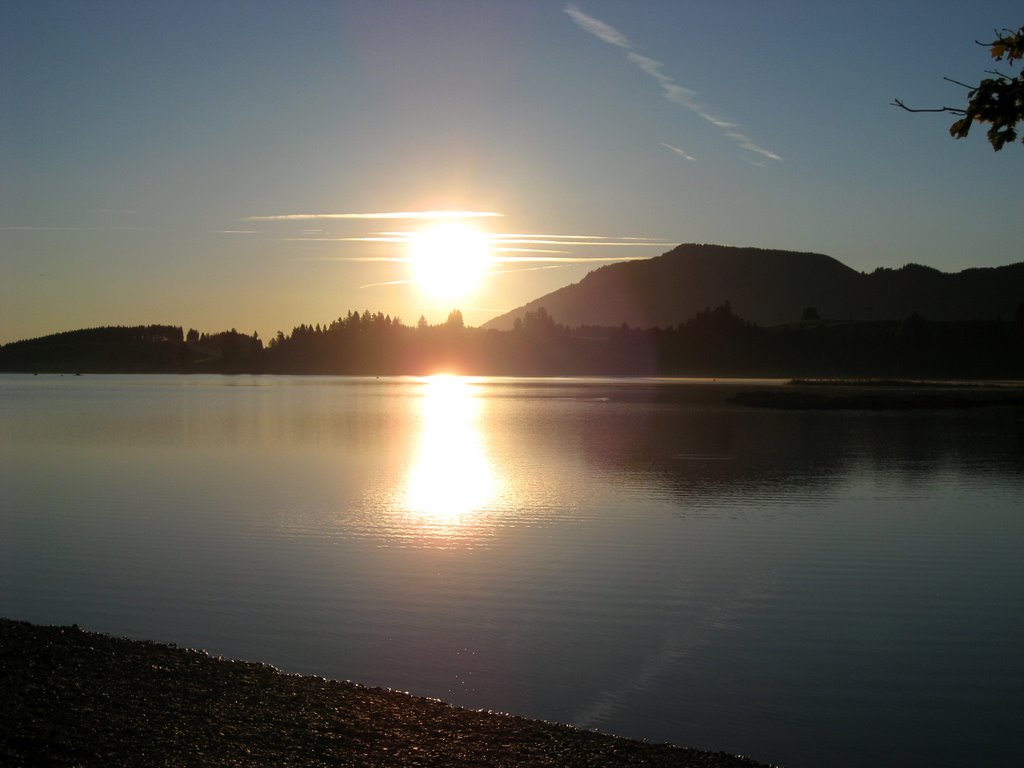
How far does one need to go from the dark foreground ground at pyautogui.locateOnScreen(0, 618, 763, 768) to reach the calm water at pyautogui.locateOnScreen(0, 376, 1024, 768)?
1338 millimetres

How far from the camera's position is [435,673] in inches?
519

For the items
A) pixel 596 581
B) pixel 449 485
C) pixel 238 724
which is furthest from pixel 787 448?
pixel 238 724

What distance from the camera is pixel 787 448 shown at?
49.6 m

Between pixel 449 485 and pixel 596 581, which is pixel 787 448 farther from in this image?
pixel 596 581

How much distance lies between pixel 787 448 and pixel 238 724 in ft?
142

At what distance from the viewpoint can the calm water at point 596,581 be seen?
12.3 meters

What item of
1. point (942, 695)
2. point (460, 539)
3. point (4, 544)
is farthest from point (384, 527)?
point (942, 695)

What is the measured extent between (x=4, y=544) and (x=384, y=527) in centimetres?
890

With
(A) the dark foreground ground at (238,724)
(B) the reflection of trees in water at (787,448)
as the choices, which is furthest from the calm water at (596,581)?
(A) the dark foreground ground at (238,724)

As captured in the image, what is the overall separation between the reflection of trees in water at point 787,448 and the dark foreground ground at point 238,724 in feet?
70.1

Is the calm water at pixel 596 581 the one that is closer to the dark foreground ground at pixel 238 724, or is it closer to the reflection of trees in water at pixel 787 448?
the reflection of trees in water at pixel 787 448

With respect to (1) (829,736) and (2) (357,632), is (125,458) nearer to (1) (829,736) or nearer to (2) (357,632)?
(2) (357,632)

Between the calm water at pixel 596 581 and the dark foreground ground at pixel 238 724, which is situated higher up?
the dark foreground ground at pixel 238 724

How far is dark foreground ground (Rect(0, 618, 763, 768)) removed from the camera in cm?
899
